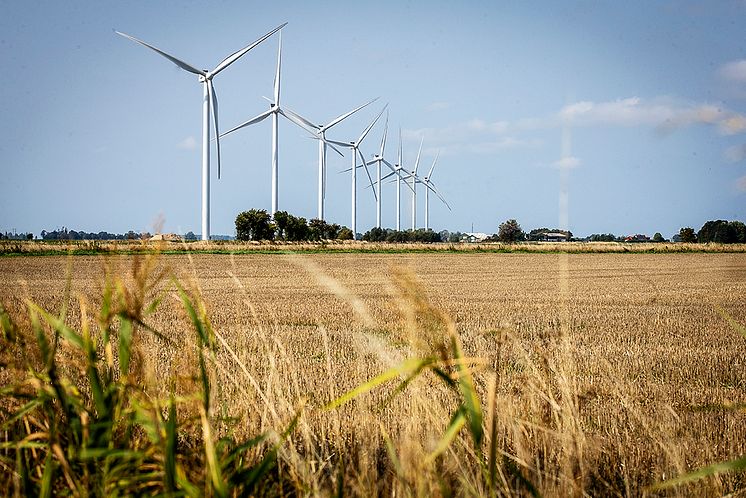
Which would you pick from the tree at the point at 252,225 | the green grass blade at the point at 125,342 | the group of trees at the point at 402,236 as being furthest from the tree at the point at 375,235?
the green grass blade at the point at 125,342

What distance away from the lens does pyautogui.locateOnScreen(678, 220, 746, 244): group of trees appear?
158 metres

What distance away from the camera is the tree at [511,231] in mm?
175750

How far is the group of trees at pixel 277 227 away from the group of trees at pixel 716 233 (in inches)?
3828

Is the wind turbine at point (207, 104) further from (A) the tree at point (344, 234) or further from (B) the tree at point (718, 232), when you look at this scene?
(B) the tree at point (718, 232)

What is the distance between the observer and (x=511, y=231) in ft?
579

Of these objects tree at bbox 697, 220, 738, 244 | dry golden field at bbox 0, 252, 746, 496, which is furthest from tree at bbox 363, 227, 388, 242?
dry golden field at bbox 0, 252, 746, 496

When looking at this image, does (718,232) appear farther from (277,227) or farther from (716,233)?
(277,227)

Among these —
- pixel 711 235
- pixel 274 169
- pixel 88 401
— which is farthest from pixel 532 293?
pixel 711 235

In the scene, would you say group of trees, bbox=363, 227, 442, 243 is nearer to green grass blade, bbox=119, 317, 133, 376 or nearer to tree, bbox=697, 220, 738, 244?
tree, bbox=697, 220, 738, 244

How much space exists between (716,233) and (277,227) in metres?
Result: 111

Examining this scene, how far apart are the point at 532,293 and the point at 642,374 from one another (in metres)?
18.8

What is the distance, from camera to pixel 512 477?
543 cm

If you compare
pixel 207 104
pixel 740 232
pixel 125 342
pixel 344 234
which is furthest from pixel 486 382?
pixel 740 232

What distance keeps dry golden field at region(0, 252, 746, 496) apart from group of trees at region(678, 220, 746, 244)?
484 ft
